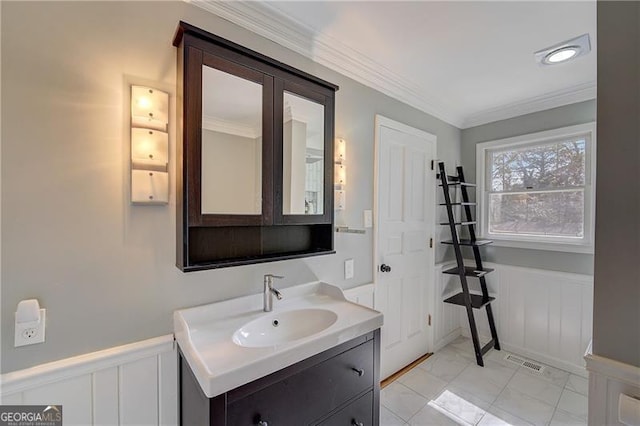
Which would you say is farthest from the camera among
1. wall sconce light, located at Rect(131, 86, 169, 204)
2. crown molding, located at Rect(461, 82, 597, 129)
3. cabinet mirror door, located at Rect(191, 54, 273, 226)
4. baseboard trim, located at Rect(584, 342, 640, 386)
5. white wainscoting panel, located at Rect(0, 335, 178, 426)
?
crown molding, located at Rect(461, 82, 597, 129)

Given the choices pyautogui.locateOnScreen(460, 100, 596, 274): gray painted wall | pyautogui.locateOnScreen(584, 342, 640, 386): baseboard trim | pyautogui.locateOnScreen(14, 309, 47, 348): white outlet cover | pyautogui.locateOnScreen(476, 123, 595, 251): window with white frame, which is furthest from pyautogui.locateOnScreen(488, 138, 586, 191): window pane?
pyautogui.locateOnScreen(14, 309, 47, 348): white outlet cover

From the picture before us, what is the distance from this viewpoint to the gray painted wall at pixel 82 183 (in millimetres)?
904

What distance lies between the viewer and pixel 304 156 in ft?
5.05

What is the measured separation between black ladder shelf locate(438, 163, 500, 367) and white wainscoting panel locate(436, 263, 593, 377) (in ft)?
0.34

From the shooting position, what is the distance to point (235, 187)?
129cm

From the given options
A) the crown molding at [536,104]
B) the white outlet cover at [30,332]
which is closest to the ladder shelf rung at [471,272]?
the crown molding at [536,104]

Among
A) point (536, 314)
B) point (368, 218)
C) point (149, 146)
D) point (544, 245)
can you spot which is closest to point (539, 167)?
point (544, 245)

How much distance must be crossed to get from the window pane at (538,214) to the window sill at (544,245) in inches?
3.8

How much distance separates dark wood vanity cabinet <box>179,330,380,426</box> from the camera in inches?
35.9

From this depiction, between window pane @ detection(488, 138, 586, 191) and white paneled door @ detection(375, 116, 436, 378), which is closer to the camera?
white paneled door @ detection(375, 116, 436, 378)

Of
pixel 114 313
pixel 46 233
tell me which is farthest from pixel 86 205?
pixel 114 313

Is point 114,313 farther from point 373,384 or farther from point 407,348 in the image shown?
point 407,348

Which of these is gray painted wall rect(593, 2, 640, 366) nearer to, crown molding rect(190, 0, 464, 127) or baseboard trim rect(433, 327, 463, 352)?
crown molding rect(190, 0, 464, 127)

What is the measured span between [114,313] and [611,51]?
1.97 meters
